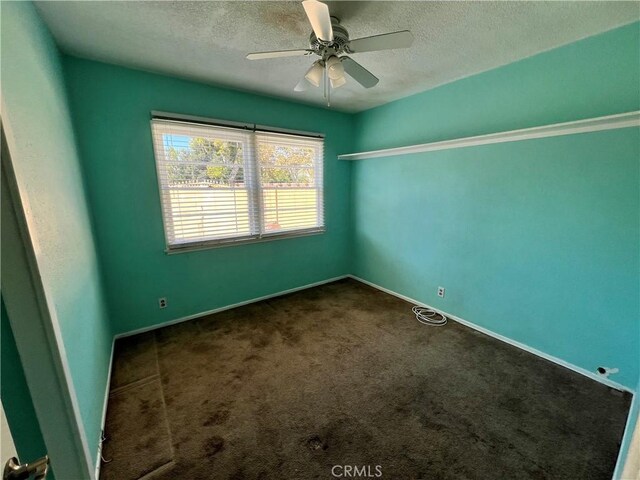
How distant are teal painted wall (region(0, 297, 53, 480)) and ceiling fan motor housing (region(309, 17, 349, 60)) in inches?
77.5

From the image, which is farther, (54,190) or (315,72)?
(315,72)

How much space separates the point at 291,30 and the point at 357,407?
2.70 metres

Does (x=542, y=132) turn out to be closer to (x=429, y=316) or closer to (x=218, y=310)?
(x=429, y=316)

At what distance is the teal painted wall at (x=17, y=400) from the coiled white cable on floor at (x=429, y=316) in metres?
3.00

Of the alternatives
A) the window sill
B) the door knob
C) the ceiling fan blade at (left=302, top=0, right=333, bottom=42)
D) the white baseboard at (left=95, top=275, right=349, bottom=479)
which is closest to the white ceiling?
the ceiling fan blade at (left=302, top=0, right=333, bottom=42)

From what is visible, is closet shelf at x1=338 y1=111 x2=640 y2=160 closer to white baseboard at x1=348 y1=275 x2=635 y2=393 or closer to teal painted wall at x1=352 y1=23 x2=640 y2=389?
teal painted wall at x1=352 y1=23 x2=640 y2=389

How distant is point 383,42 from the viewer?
1538 millimetres

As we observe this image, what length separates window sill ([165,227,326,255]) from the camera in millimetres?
2828

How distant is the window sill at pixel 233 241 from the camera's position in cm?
283

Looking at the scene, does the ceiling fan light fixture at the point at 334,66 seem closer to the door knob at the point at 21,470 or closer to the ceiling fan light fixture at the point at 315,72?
the ceiling fan light fixture at the point at 315,72

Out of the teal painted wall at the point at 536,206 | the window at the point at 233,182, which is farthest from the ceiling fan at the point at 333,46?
the teal painted wall at the point at 536,206

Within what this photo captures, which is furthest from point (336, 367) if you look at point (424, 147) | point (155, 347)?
point (424, 147)

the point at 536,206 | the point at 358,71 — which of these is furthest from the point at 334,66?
the point at 536,206

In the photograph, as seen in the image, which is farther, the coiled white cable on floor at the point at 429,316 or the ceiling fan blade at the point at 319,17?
the coiled white cable on floor at the point at 429,316
